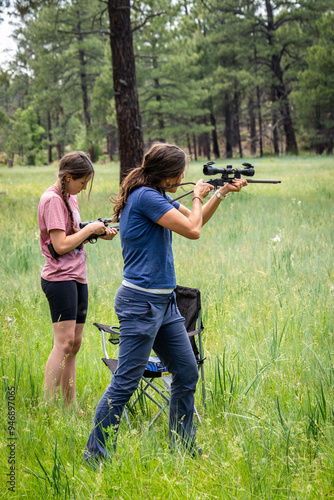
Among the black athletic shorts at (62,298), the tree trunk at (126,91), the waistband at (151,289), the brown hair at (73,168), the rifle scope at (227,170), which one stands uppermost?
the tree trunk at (126,91)

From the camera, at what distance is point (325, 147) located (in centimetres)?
4503

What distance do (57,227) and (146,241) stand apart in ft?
2.35

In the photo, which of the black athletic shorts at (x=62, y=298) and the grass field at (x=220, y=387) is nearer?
the grass field at (x=220, y=387)

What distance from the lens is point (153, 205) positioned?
257 cm

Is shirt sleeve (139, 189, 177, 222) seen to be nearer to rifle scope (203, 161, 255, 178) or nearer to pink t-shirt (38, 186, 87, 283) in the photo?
rifle scope (203, 161, 255, 178)

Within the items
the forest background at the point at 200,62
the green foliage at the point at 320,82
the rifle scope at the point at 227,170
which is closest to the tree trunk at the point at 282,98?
the forest background at the point at 200,62

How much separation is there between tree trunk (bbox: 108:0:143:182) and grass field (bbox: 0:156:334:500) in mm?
4610

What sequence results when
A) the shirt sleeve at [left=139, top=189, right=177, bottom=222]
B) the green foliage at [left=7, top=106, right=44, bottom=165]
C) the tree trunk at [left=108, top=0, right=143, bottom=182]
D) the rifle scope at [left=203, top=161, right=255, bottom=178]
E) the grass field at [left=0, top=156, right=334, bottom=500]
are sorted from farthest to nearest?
the green foliage at [left=7, top=106, right=44, bottom=165]
the tree trunk at [left=108, top=0, right=143, bottom=182]
the rifle scope at [left=203, top=161, right=255, bottom=178]
the shirt sleeve at [left=139, top=189, right=177, bottom=222]
the grass field at [left=0, top=156, right=334, bottom=500]

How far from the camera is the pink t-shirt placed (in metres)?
3.08

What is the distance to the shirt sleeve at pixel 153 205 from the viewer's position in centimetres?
256

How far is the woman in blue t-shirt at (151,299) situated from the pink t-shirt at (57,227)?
0.53 metres

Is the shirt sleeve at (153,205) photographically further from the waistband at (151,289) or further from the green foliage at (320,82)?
the green foliage at (320,82)

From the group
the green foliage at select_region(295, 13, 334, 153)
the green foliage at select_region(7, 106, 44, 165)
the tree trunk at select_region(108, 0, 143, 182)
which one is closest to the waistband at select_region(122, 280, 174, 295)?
the tree trunk at select_region(108, 0, 143, 182)

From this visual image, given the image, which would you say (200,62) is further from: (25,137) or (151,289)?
(151,289)
